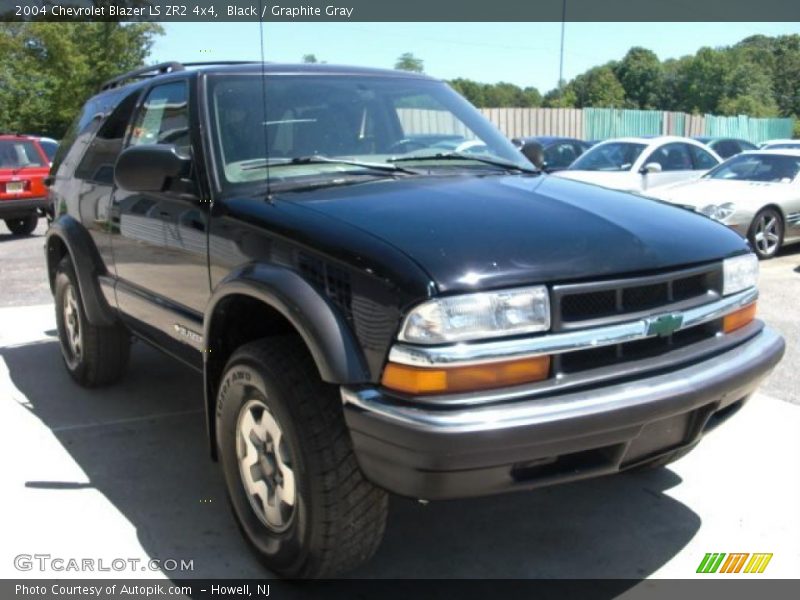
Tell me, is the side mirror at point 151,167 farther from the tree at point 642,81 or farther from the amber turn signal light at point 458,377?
the tree at point 642,81

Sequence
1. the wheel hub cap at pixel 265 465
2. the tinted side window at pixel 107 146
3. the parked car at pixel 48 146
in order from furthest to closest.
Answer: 1. the parked car at pixel 48 146
2. the tinted side window at pixel 107 146
3. the wheel hub cap at pixel 265 465

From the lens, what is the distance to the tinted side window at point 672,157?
1219cm

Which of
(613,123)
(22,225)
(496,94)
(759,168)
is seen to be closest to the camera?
(759,168)

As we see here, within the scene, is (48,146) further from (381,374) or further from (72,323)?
(381,374)

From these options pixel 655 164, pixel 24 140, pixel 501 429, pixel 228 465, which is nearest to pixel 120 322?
pixel 228 465

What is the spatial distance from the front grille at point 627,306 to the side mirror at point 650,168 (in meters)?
8.87

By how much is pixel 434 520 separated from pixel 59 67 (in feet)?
99.4

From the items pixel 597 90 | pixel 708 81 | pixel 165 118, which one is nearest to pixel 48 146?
pixel 165 118

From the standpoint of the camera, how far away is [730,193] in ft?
33.3

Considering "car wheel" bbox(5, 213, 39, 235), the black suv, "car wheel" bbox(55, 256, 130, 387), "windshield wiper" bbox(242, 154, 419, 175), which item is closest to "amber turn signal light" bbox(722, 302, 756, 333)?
the black suv

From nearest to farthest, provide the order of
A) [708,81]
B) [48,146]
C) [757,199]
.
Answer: [757,199], [48,146], [708,81]

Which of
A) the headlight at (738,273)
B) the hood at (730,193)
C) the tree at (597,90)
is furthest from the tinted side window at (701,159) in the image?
the tree at (597,90)

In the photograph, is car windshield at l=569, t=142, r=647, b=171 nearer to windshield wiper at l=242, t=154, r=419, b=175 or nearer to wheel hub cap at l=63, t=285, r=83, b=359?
wheel hub cap at l=63, t=285, r=83, b=359

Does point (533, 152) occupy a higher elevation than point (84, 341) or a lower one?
higher
